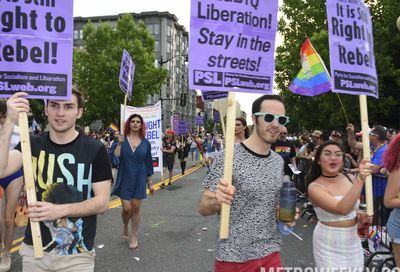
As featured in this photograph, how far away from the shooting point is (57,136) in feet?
9.52

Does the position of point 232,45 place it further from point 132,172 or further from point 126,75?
point 126,75

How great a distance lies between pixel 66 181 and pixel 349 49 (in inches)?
106

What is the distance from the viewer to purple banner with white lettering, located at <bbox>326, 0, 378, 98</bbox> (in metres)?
3.70

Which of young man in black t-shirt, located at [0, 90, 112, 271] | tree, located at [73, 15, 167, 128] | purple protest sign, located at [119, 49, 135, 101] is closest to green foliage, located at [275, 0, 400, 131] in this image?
tree, located at [73, 15, 167, 128]

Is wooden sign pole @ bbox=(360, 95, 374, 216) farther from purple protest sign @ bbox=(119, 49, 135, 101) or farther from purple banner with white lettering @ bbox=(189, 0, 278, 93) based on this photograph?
purple protest sign @ bbox=(119, 49, 135, 101)

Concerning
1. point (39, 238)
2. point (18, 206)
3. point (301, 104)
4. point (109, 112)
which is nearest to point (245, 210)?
point (39, 238)

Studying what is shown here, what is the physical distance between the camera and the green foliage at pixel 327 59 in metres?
23.8

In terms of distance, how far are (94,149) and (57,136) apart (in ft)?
0.88

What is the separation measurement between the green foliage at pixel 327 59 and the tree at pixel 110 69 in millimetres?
15211

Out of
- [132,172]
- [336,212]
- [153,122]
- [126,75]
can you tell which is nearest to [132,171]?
[132,172]

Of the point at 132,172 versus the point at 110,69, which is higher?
the point at 110,69

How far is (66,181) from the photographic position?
2811 millimetres

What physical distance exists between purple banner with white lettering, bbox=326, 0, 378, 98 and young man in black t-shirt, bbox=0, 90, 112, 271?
7.17 ft

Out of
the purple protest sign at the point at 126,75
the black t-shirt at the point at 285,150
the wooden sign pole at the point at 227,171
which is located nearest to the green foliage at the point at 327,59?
the black t-shirt at the point at 285,150
